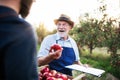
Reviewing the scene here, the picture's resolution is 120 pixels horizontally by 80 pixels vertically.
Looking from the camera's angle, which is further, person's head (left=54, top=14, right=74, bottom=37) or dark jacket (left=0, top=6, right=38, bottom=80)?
person's head (left=54, top=14, right=74, bottom=37)

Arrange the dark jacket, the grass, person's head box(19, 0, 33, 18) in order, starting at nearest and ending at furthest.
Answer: the dark jacket → person's head box(19, 0, 33, 18) → the grass

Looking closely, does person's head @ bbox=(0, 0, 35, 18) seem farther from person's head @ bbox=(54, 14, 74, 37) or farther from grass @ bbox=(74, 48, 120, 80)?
grass @ bbox=(74, 48, 120, 80)

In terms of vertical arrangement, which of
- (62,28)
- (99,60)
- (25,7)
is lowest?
(99,60)

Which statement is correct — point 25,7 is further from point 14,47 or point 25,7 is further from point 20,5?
point 14,47

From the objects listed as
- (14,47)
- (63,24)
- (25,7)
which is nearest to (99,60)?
(63,24)

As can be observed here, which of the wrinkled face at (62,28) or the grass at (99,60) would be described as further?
the grass at (99,60)

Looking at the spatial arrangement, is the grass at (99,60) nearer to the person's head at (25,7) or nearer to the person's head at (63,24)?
the person's head at (63,24)

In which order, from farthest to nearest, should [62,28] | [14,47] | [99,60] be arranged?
[99,60], [62,28], [14,47]

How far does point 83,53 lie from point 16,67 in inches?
311

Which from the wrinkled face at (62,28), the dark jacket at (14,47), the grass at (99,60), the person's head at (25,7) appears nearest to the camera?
the dark jacket at (14,47)

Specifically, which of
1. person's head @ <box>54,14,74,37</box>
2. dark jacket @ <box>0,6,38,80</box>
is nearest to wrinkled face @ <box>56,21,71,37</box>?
person's head @ <box>54,14,74,37</box>

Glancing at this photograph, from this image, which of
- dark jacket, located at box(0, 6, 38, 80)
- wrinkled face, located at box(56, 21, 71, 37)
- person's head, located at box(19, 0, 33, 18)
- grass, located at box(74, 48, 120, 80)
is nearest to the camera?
dark jacket, located at box(0, 6, 38, 80)

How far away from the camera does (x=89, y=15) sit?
26.2 feet

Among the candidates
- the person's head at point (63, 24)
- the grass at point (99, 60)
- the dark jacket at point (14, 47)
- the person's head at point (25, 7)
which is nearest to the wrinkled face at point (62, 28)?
the person's head at point (63, 24)
